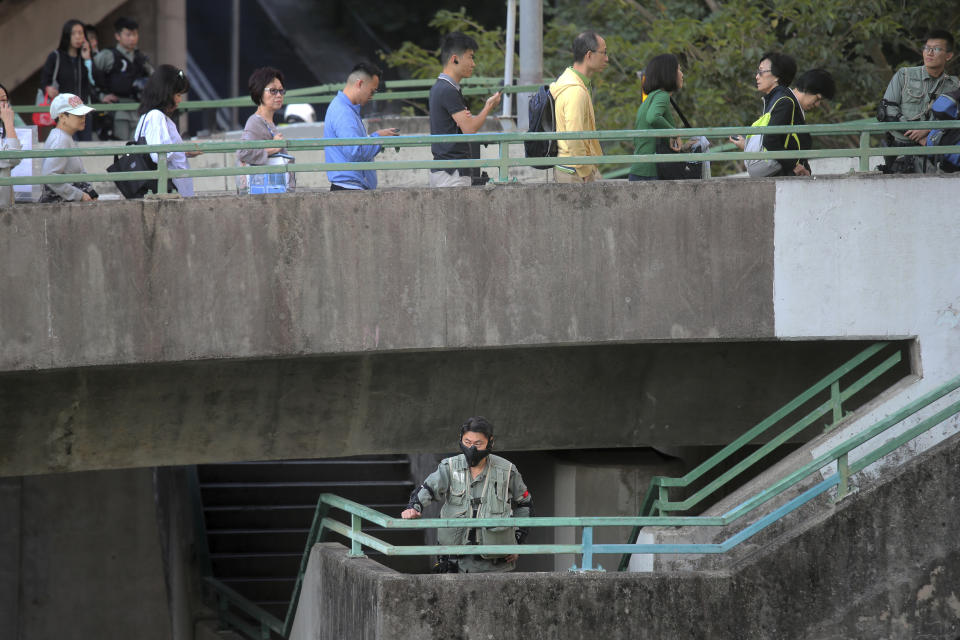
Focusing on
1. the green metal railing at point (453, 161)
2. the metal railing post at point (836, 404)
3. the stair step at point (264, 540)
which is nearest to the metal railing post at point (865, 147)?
the green metal railing at point (453, 161)

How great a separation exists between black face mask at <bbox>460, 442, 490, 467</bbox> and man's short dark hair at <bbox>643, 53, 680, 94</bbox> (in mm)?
2901

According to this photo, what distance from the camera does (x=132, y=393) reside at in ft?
29.5

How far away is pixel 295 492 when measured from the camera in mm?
14242

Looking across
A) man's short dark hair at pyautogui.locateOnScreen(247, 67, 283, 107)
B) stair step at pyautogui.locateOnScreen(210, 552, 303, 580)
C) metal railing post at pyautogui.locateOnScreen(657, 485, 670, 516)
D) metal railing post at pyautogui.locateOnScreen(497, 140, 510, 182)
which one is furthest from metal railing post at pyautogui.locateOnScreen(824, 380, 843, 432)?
stair step at pyautogui.locateOnScreen(210, 552, 303, 580)

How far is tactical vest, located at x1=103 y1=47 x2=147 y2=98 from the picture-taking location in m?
13.1

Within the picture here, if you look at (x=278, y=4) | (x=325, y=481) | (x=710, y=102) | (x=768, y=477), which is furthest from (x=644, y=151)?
(x=278, y=4)

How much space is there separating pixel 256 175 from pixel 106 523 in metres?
5.16

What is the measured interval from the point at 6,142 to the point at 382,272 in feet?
8.60

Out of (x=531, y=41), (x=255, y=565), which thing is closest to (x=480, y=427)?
(x=531, y=41)

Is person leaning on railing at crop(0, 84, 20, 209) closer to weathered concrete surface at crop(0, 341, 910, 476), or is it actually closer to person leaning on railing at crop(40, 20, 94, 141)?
weathered concrete surface at crop(0, 341, 910, 476)

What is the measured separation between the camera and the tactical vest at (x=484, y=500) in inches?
313

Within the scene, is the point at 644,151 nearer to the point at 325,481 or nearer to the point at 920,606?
the point at 920,606

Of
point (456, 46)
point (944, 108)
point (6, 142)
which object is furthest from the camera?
point (944, 108)

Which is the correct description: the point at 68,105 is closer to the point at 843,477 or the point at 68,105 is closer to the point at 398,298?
the point at 398,298
